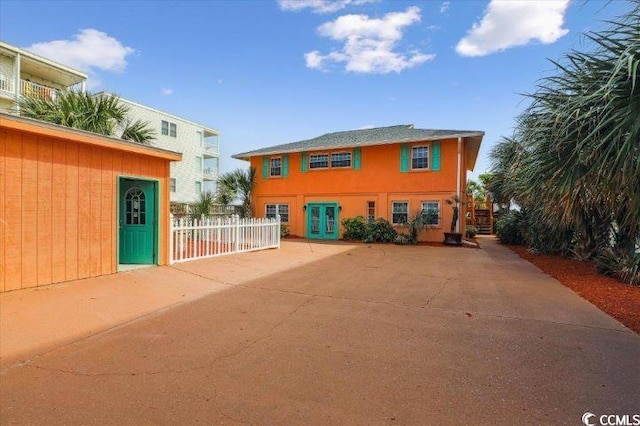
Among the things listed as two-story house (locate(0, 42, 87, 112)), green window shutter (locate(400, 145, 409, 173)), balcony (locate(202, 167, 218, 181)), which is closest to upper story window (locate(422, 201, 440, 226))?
green window shutter (locate(400, 145, 409, 173))

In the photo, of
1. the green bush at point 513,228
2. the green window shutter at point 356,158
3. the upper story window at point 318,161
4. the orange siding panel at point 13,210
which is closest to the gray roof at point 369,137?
the green window shutter at point 356,158

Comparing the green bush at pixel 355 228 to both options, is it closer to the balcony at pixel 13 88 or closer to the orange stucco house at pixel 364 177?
the orange stucco house at pixel 364 177

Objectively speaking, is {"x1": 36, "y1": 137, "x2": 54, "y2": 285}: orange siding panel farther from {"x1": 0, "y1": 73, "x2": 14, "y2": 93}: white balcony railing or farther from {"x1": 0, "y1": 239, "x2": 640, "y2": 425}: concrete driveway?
{"x1": 0, "y1": 73, "x2": 14, "y2": 93}: white balcony railing

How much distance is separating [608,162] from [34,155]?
8908mm

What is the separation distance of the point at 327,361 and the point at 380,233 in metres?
13.9

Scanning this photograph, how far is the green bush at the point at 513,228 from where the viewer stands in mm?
16969

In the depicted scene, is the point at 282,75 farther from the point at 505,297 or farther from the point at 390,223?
the point at 505,297

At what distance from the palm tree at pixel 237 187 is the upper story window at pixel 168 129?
12.1m

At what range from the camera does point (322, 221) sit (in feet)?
63.5

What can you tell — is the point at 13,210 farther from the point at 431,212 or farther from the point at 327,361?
the point at 431,212

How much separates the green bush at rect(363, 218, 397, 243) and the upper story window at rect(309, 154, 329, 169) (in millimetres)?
4854

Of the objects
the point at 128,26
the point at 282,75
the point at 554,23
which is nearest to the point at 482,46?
the point at 554,23

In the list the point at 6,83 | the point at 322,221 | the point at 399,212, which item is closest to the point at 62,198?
the point at 322,221

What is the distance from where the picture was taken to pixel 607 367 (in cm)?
332
